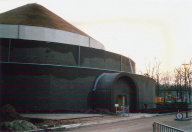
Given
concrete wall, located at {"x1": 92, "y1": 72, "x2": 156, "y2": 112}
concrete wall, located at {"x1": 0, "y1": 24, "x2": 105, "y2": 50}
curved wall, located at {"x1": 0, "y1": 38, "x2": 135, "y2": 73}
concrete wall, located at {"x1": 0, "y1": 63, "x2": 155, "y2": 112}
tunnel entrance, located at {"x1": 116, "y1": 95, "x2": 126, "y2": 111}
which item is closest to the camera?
concrete wall, located at {"x1": 0, "y1": 63, "x2": 155, "y2": 112}

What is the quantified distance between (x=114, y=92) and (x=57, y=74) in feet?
27.2

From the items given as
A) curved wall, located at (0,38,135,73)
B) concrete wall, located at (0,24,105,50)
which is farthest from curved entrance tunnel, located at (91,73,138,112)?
concrete wall, located at (0,24,105,50)

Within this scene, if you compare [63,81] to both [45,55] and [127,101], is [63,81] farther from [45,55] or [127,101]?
[127,101]

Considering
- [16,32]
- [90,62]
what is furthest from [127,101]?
[16,32]

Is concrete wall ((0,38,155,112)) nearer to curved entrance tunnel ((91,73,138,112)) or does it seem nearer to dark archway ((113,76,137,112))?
curved entrance tunnel ((91,73,138,112))

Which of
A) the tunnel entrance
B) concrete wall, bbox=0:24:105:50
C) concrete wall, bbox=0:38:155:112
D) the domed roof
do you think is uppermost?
the domed roof

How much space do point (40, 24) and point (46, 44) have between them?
8.25m

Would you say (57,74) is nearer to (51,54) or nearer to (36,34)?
(51,54)

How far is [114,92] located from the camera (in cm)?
3044

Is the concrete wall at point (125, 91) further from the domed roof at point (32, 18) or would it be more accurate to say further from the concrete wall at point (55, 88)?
the domed roof at point (32, 18)

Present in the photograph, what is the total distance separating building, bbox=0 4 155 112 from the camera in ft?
86.0

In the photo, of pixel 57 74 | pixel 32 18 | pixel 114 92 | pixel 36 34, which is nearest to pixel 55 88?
pixel 57 74

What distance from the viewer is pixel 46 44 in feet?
93.7

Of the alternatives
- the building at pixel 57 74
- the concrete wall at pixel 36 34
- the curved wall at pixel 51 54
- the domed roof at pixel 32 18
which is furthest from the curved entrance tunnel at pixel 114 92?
the domed roof at pixel 32 18
